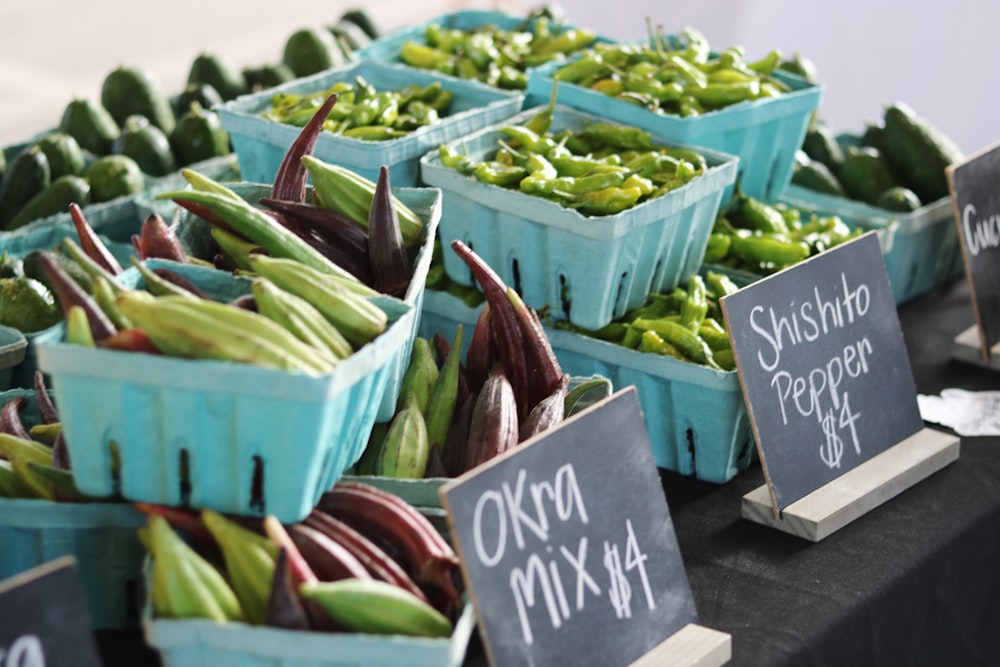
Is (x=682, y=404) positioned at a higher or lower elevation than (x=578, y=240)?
lower

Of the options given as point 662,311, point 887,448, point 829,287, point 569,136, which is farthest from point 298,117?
point 887,448

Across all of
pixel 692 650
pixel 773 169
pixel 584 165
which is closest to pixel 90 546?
pixel 692 650

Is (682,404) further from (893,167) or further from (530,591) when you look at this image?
(893,167)

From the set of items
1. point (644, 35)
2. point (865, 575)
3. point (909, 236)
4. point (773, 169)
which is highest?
point (773, 169)

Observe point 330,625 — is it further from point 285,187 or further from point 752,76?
point 752,76

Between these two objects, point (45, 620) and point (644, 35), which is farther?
point (644, 35)

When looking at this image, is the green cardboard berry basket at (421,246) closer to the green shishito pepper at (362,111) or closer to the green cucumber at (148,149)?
the green shishito pepper at (362,111)

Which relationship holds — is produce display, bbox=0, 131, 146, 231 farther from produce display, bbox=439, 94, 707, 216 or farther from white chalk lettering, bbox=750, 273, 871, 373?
white chalk lettering, bbox=750, 273, 871, 373

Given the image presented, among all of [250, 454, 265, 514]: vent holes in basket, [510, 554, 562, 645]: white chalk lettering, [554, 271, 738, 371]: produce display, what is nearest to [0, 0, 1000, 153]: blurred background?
[554, 271, 738, 371]: produce display

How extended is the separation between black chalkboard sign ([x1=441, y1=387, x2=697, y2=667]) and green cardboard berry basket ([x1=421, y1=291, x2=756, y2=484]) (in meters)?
0.38

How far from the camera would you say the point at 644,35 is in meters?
5.54

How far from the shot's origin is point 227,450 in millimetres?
1188

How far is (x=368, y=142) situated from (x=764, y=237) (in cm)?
70

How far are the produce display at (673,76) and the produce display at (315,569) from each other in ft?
3.87
